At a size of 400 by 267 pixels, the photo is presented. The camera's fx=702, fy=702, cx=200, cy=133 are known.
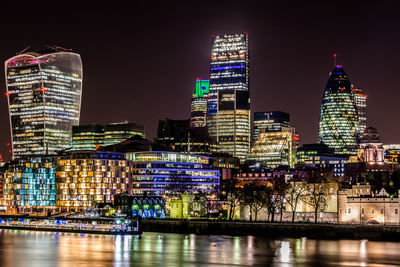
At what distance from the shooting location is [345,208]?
165875 mm

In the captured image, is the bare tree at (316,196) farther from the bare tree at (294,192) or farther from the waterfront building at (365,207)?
the waterfront building at (365,207)

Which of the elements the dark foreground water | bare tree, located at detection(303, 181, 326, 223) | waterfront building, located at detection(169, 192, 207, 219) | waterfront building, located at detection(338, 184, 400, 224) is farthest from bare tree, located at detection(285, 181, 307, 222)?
the dark foreground water

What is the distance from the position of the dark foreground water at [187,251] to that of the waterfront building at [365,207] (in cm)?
1809

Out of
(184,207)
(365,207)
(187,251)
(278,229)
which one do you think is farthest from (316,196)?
(187,251)

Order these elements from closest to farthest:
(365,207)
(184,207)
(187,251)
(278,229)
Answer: (187,251)
(278,229)
(365,207)
(184,207)

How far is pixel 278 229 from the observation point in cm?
15938

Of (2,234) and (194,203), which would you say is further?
(194,203)

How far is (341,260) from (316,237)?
1669 inches

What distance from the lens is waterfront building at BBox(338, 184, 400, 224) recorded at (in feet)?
511

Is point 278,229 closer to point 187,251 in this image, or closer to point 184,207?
point 184,207

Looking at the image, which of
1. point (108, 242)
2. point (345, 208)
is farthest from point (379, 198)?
point (108, 242)

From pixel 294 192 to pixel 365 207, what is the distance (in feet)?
89.2

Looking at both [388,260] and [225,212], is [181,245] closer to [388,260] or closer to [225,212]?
[388,260]

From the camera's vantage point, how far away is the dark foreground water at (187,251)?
105 metres
